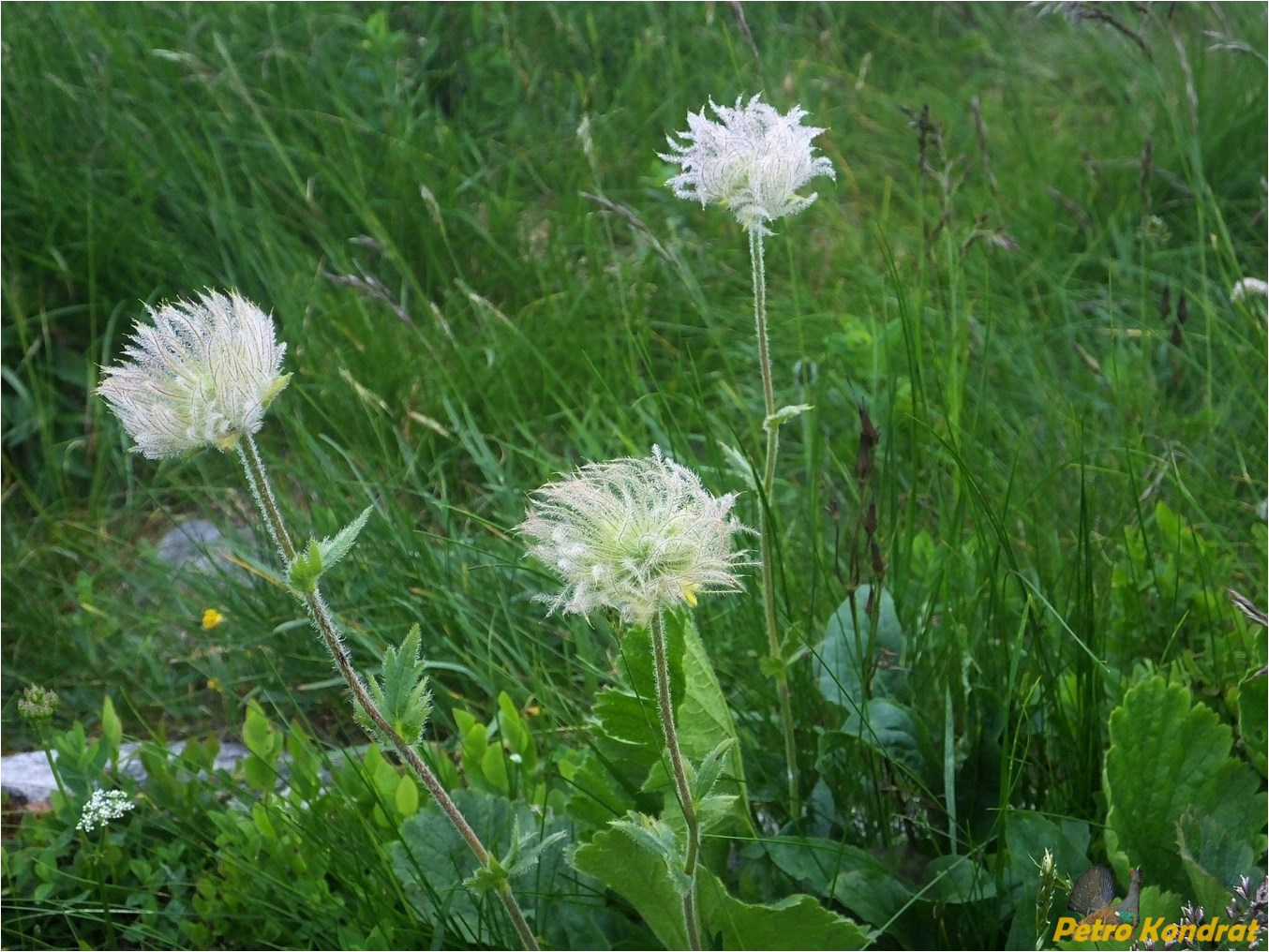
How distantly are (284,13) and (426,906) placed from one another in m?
3.35

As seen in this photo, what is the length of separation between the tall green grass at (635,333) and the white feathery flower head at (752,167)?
0.39m

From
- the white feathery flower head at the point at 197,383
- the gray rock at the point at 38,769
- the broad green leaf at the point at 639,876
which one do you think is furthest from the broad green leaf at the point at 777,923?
the gray rock at the point at 38,769

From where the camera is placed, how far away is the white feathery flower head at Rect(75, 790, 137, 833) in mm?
1948

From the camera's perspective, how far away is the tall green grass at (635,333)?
7.00ft

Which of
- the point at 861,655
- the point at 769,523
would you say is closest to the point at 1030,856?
the point at 861,655

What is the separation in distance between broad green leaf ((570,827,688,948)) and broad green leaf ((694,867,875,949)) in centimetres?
4

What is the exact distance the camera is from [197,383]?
1362mm

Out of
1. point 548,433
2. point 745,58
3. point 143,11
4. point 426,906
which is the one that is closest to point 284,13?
point 143,11

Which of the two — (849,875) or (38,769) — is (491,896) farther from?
(38,769)

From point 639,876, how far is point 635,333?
188cm

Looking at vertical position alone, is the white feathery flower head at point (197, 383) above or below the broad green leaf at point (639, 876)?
above

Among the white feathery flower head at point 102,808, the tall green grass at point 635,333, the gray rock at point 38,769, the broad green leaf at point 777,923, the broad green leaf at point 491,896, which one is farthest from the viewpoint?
the gray rock at point 38,769

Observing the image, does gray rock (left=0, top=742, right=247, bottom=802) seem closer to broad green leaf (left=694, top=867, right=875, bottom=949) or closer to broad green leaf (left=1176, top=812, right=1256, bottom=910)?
broad green leaf (left=694, top=867, right=875, bottom=949)

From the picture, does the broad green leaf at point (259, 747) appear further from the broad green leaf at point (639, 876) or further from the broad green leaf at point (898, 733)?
the broad green leaf at point (898, 733)
